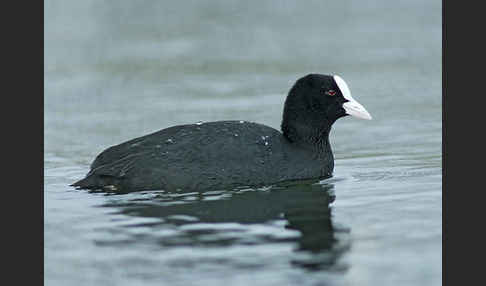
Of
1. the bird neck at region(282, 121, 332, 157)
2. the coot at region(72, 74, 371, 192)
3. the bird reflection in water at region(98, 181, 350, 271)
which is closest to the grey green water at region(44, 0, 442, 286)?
the bird reflection in water at region(98, 181, 350, 271)

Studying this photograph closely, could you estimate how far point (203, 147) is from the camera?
10.2 meters

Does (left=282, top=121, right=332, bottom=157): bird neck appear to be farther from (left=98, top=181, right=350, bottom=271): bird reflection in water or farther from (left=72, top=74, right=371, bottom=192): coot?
(left=98, top=181, right=350, bottom=271): bird reflection in water

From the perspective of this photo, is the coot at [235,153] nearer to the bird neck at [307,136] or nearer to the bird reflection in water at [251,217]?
the bird neck at [307,136]

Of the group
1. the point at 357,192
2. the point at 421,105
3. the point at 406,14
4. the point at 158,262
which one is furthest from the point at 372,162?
the point at 406,14

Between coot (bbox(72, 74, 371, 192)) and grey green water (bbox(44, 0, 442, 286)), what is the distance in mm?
168

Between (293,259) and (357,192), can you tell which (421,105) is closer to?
(357,192)

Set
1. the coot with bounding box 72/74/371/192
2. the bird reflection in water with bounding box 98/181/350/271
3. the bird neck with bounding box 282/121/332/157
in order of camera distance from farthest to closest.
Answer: the bird neck with bounding box 282/121/332/157
the coot with bounding box 72/74/371/192
the bird reflection in water with bounding box 98/181/350/271

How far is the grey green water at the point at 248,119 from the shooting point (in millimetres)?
7867

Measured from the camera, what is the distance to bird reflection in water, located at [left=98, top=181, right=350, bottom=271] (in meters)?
8.25

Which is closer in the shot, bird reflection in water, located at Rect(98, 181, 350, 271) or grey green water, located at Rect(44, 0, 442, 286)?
grey green water, located at Rect(44, 0, 442, 286)

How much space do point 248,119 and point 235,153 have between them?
398cm

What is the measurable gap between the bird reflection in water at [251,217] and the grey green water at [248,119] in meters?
0.02

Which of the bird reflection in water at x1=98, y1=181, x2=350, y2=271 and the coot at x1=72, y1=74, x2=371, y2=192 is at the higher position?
the coot at x1=72, y1=74, x2=371, y2=192

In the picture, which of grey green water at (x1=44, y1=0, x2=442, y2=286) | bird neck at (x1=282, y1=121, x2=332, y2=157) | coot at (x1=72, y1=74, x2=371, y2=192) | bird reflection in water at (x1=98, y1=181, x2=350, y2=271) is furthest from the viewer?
bird neck at (x1=282, y1=121, x2=332, y2=157)
